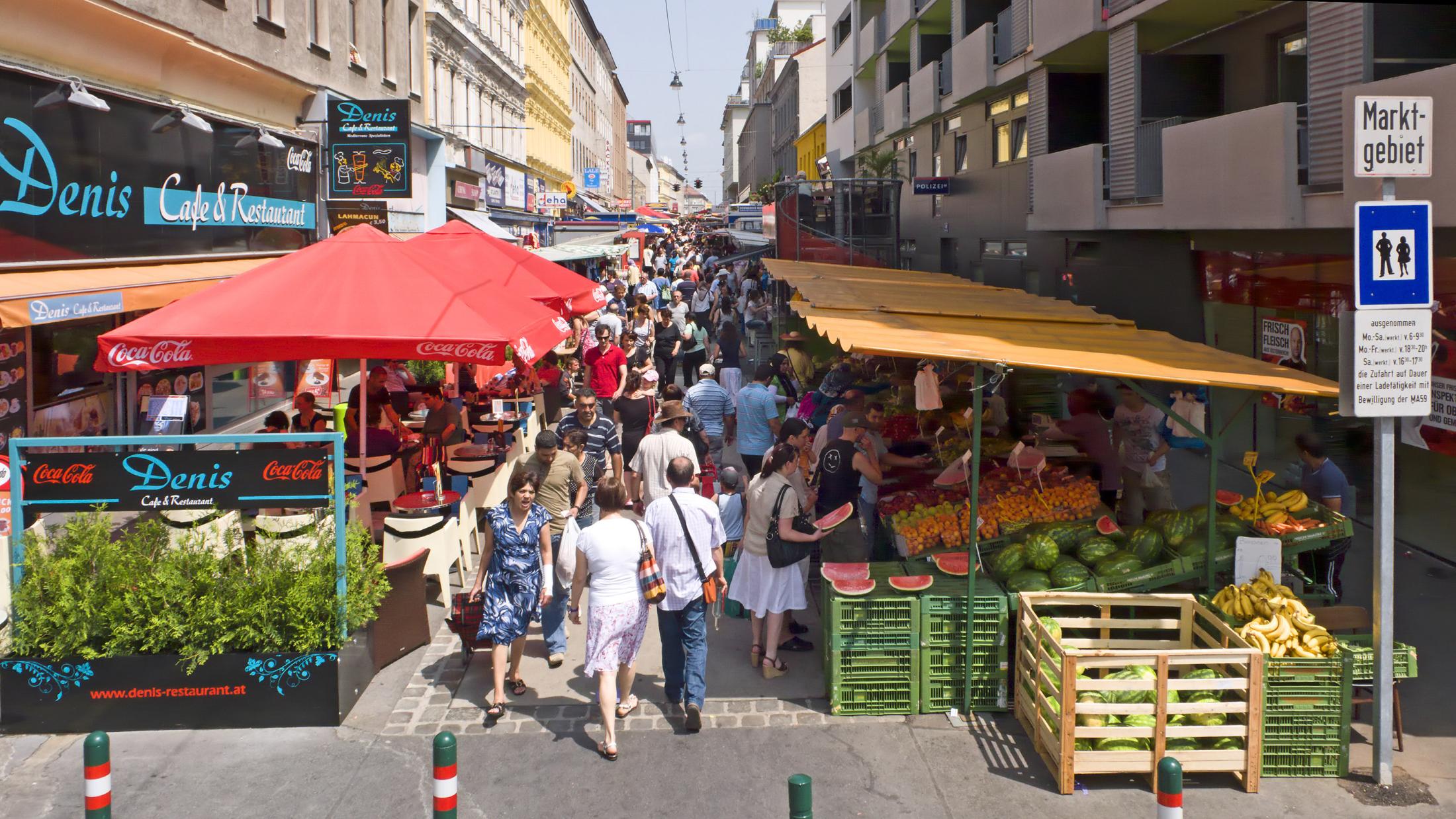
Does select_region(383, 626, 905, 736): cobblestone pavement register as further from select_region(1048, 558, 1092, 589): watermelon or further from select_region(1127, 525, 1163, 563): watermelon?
select_region(1127, 525, 1163, 563): watermelon

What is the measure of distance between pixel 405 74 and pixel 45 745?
20.9 m

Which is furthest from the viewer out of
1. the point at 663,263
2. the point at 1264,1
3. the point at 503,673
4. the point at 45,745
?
the point at 663,263

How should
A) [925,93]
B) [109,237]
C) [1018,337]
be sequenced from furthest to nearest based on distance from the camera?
[925,93], [109,237], [1018,337]

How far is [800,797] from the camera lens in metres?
4.05

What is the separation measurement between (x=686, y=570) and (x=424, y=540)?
3.24 m

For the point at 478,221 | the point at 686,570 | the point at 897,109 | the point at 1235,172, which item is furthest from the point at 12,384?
the point at 897,109

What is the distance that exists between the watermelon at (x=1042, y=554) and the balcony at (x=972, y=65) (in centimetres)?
1681

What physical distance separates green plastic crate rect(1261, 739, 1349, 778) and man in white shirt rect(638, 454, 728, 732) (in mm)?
3274

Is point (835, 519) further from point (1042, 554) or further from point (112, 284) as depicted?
point (112, 284)

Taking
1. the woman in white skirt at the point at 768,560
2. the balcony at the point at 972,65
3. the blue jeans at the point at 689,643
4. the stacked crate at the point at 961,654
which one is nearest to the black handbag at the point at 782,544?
the woman in white skirt at the point at 768,560

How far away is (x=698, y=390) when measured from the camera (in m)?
12.6

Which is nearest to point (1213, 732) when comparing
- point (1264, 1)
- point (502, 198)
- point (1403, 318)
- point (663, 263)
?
point (1403, 318)

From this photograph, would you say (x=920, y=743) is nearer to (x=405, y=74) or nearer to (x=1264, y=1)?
(x=1264, y=1)

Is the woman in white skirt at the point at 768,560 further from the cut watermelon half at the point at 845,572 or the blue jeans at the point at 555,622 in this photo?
the blue jeans at the point at 555,622
